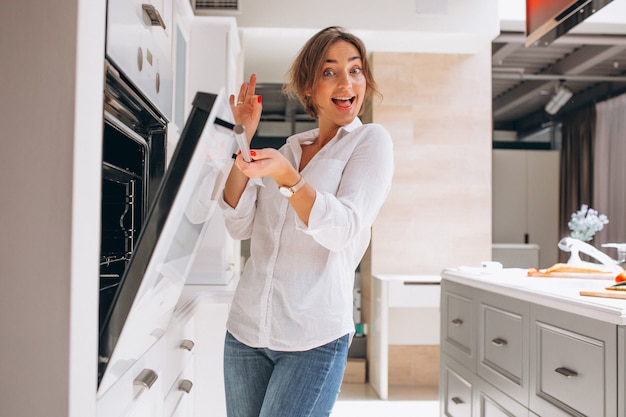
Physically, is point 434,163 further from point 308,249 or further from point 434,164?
point 308,249

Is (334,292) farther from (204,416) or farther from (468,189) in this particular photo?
(468,189)

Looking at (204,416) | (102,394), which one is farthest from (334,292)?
(204,416)

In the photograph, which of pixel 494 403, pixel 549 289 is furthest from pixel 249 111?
pixel 494 403

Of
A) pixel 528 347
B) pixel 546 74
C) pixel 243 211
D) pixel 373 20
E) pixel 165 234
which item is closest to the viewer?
pixel 165 234

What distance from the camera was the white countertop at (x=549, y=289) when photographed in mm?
1653

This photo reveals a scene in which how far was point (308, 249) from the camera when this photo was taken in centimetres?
135

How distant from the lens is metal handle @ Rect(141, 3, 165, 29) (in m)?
1.56

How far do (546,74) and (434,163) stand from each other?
291 cm

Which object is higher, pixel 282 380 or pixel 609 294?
pixel 609 294

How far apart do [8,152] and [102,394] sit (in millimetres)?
385

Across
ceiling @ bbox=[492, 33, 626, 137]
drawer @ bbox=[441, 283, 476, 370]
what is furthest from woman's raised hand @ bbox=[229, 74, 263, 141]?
ceiling @ bbox=[492, 33, 626, 137]

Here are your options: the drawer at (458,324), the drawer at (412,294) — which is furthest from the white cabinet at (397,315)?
the drawer at (458,324)

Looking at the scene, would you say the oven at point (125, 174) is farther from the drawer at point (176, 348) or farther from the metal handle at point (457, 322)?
the metal handle at point (457, 322)

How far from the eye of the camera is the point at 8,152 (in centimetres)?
70
